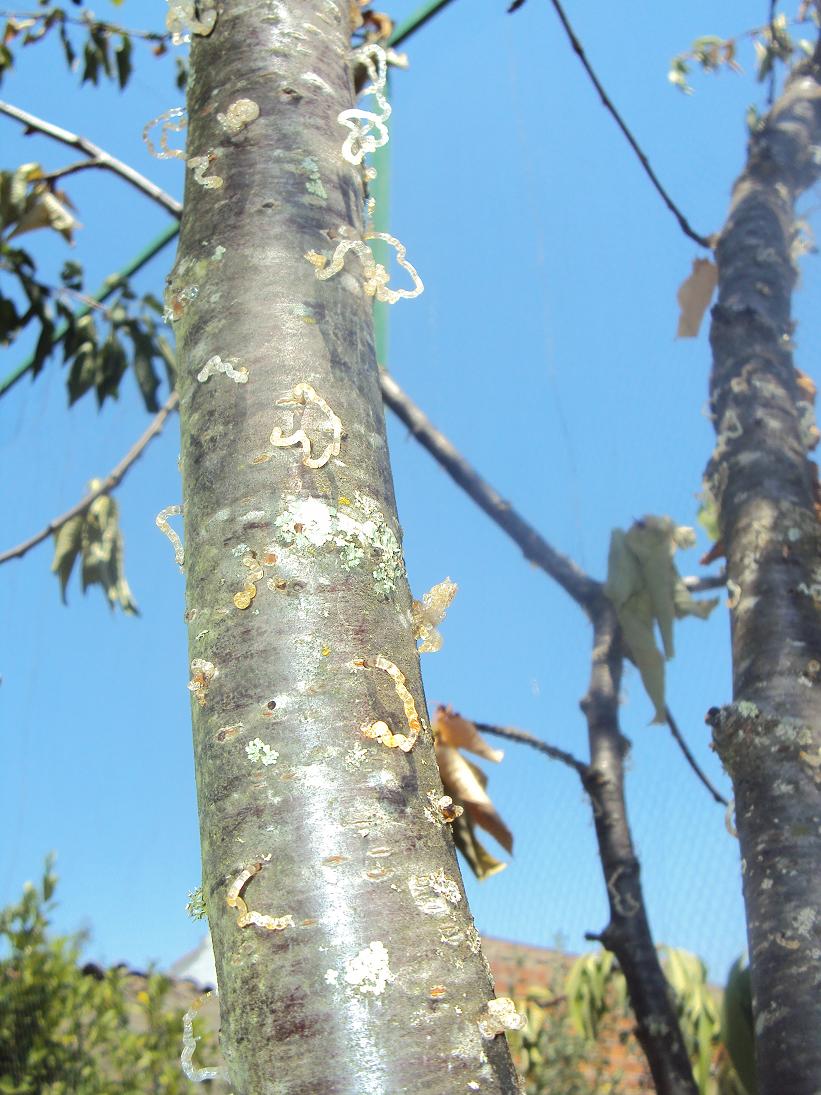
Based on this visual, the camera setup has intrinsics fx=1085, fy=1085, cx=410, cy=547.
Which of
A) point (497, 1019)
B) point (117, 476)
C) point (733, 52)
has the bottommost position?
point (497, 1019)

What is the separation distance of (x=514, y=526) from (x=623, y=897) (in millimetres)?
512

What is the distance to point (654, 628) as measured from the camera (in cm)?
143

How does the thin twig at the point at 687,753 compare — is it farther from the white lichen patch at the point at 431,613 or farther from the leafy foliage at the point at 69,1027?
the leafy foliage at the point at 69,1027

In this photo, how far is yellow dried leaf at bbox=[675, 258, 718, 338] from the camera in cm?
170

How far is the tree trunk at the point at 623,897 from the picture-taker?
1044mm

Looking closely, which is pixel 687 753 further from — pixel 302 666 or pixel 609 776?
pixel 302 666

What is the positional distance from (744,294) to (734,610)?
1.57 feet

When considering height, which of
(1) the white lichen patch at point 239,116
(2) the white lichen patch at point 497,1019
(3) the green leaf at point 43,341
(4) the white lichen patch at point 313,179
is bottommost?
(2) the white lichen patch at point 497,1019

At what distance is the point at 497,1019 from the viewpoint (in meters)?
0.41

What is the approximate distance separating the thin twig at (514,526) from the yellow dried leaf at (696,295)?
484 millimetres

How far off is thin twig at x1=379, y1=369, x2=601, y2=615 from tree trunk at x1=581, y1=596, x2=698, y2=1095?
0.32ft

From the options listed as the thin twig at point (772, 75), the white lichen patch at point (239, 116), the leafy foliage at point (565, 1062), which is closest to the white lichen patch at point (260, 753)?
the white lichen patch at point (239, 116)

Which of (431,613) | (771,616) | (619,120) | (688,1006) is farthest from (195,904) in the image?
(688,1006)

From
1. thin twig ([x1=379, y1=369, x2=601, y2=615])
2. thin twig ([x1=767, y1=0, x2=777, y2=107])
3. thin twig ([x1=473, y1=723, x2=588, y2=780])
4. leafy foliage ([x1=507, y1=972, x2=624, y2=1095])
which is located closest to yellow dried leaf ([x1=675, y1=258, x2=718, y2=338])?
thin twig ([x1=767, y1=0, x2=777, y2=107])
